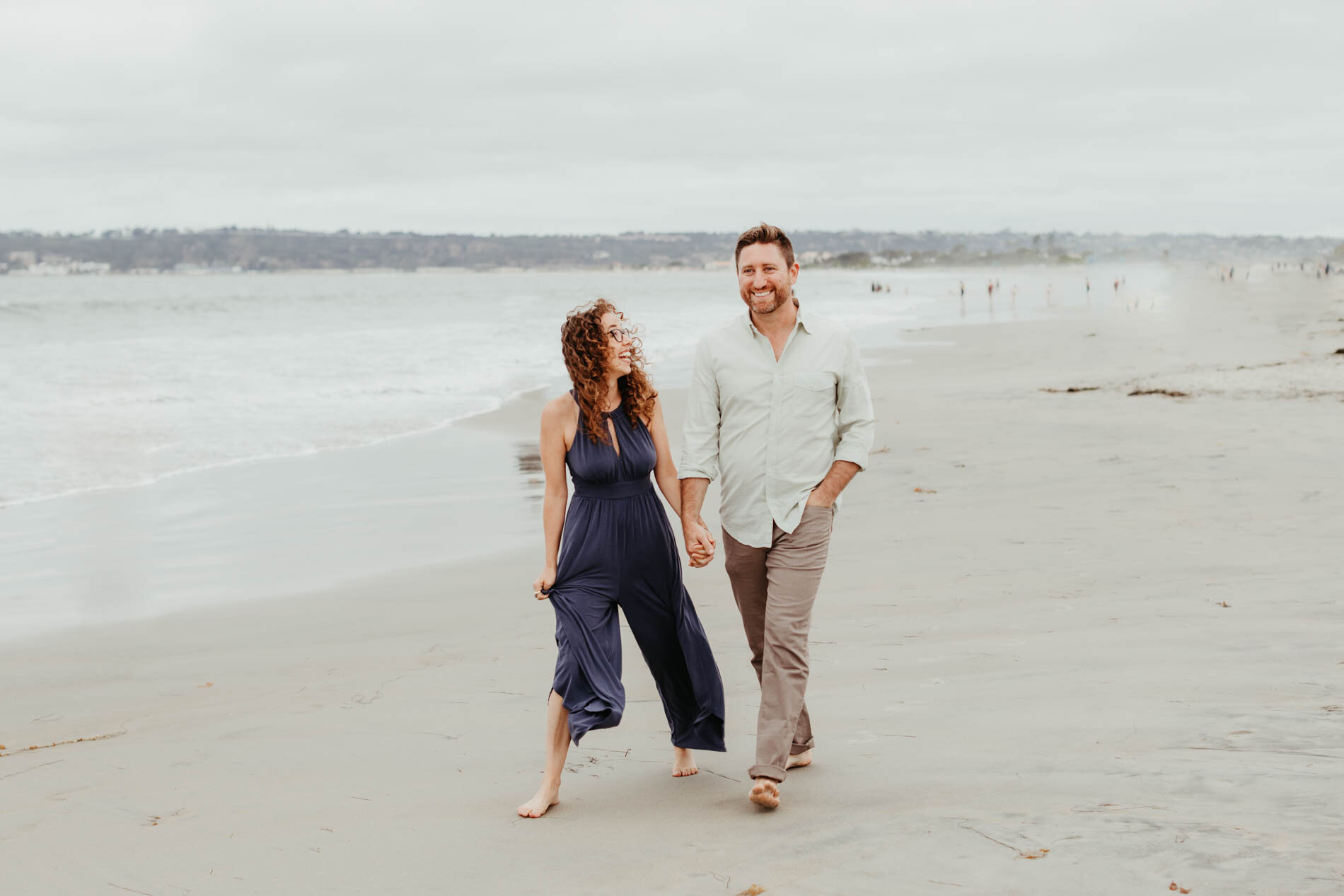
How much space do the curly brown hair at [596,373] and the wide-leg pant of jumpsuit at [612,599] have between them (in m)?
0.24

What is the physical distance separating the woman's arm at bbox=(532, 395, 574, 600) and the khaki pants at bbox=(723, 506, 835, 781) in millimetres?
575

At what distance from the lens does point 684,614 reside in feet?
12.6

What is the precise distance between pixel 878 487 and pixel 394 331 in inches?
1562

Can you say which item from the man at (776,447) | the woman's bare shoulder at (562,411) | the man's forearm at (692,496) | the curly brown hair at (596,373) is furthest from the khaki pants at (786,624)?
the woman's bare shoulder at (562,411)

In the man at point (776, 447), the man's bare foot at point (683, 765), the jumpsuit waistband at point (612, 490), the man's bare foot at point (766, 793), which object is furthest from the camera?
the man's bare foot at point (683, 765)

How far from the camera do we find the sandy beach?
3.22 metres

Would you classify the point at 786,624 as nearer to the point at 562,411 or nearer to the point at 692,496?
the point at 692,496

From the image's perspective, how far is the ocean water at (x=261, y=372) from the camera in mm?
14445

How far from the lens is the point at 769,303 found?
365 centimetres

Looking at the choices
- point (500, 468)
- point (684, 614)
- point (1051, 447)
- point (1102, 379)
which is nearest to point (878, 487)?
point (1051, 447)

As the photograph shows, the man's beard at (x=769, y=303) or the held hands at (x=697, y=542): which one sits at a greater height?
the man's beard at (x=769, y=303)

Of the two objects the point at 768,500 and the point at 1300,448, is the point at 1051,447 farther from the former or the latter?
the point at 768,500

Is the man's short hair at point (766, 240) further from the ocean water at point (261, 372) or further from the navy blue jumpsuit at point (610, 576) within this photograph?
the ocean water at point (261, 372)

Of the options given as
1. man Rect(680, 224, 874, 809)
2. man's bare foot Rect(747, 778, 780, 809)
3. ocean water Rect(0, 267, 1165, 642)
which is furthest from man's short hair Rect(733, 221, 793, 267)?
man's bare foot Rect(747, 778, 780, 809)
